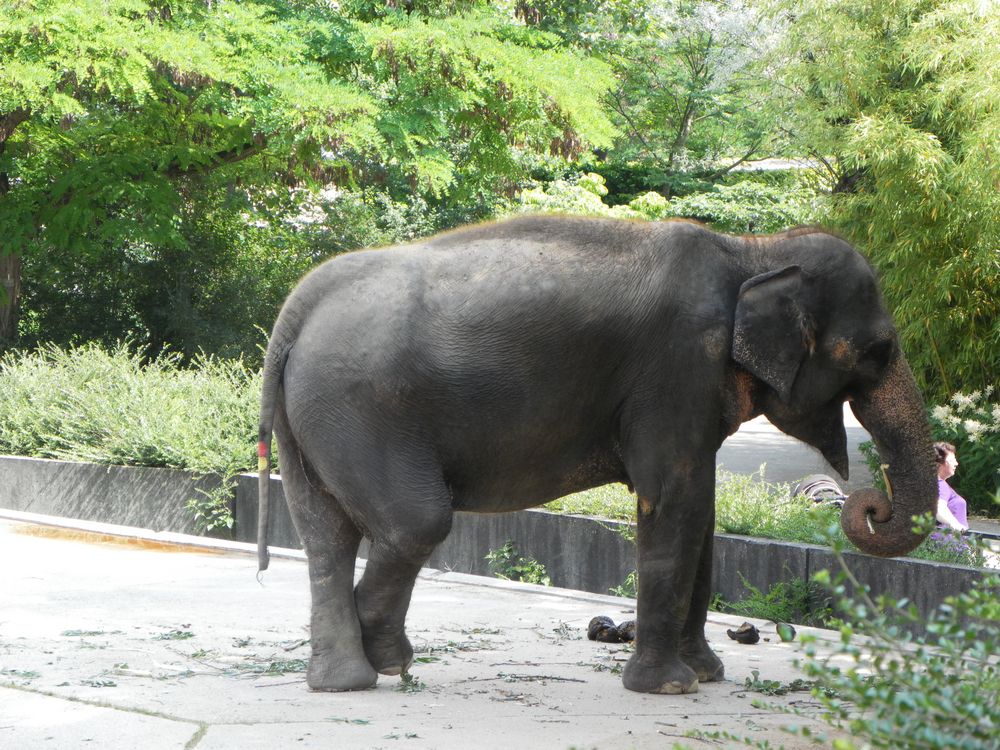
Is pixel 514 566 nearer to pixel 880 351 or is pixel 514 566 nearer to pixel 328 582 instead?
pixel 328 582

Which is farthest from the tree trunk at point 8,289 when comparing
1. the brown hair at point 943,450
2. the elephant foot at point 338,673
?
the elephant foot at point 338,673

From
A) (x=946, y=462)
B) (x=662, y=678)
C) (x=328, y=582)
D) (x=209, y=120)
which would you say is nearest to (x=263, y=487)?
(x=328, y=582)

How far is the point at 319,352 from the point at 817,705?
2.36 metres

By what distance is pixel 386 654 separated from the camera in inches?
212

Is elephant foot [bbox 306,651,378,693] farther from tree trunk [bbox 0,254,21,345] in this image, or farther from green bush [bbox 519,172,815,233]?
green bush [bbox 519,172,815,233]

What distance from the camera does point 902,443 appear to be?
540 centimetres

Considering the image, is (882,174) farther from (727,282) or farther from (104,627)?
(104,627)

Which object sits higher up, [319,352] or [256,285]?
[256,285]

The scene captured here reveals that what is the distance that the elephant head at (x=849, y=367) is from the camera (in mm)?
5242

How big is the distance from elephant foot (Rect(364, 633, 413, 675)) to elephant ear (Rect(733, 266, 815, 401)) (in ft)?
5.84

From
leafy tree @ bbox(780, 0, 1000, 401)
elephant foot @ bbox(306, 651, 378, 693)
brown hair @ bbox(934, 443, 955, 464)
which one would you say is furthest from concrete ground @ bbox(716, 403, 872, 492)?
elephant foot @ bbox(306, 651, 378, 693)

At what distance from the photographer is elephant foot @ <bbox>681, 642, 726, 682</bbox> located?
5.64 meters

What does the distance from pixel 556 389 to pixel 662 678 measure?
4.03ft

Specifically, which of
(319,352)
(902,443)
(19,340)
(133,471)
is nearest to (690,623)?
(902,443)
